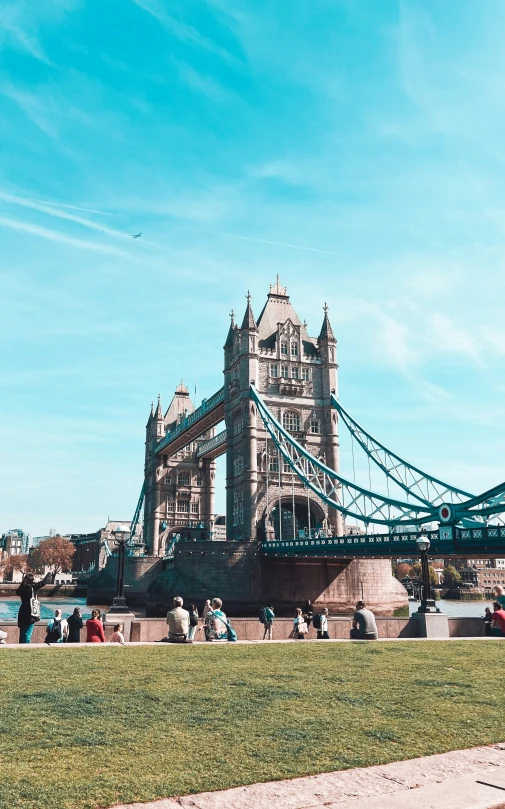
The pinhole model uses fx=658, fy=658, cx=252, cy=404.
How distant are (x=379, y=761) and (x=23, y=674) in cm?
615

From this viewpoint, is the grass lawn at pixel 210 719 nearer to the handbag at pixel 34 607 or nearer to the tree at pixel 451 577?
the handbag at pixel 34 607

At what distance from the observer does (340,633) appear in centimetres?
1959

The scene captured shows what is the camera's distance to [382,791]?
5.18 m

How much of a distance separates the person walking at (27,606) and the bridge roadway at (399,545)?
2477 cm

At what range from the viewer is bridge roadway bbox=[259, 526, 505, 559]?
34.5 meters

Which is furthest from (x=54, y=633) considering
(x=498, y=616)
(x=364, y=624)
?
(x=498, y=616)

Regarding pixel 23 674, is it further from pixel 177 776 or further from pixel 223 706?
pixel 177 776

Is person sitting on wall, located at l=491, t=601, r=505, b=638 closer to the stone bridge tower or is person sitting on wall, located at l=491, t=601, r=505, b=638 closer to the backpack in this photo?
the backpack

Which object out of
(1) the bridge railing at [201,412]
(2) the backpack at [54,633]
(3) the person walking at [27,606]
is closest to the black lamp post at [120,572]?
(2) the backpack at [54,633]

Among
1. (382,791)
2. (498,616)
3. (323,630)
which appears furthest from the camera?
(323,630)

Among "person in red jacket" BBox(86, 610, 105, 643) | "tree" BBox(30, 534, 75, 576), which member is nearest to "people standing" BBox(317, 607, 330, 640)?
"person in red jacket" BBox(86, 610, 105, 643)

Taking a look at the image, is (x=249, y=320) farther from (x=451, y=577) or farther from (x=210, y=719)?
(x=451, y=577)

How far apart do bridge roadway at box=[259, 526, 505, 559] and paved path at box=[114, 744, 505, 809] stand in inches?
1178

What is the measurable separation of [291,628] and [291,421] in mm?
43159
